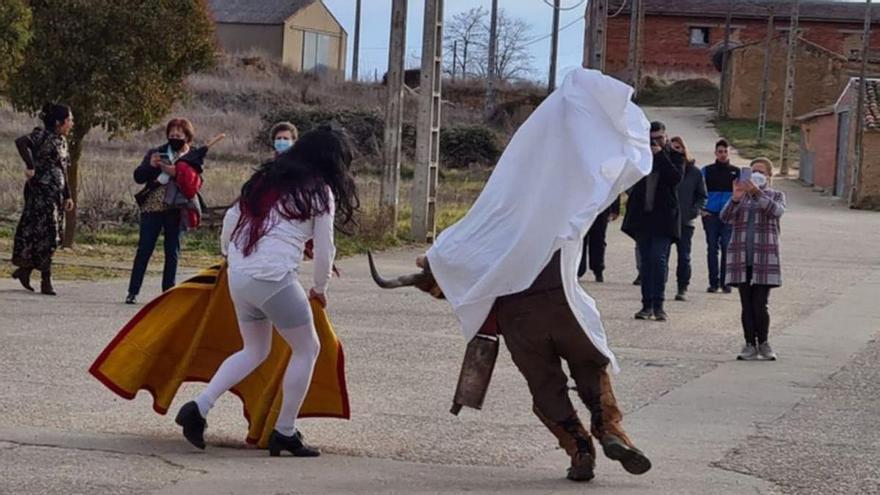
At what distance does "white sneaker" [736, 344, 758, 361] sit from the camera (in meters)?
12.8

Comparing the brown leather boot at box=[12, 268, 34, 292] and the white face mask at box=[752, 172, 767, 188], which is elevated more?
the white face mask at box=[752, 172, 767, 188]

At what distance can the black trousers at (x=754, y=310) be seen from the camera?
12.5 meters

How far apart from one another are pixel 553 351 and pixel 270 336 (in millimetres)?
1510

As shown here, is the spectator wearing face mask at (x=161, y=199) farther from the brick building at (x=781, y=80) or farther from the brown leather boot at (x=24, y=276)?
the brick building at (x=781, y=80)

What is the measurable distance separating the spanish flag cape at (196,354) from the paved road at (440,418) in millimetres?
271

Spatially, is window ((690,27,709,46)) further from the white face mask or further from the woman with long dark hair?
the woman with long dark hair

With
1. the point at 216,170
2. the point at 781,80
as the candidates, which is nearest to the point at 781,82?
the point at 781,80

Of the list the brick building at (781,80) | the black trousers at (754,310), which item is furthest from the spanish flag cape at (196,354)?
the brick building at (781,80)

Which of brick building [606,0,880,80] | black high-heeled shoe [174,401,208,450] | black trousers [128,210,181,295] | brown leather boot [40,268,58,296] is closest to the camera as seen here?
black high-heeled shoe [174,401,208,450]

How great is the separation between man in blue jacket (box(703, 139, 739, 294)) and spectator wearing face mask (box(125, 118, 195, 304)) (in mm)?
6972

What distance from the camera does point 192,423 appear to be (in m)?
7.78

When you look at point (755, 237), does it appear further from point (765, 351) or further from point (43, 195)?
point (43, 195)

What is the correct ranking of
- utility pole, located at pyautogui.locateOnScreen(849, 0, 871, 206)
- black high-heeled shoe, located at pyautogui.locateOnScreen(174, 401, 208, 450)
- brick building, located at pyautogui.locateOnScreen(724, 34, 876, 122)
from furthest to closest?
brick building, located at pyautogui.locateOnScreen(724, 34, 876, 122), utility pole, located at pyautogui.locateOnScreen(849, 0, 871, 206), black high-heeled shoe, located at pyautogui.locateOnScreen(174, 401, 208, 450)

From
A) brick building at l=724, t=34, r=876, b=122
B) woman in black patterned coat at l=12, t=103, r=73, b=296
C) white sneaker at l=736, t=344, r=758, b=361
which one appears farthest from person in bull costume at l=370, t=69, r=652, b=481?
brick building at l=724, t=34, r=876, b=122
